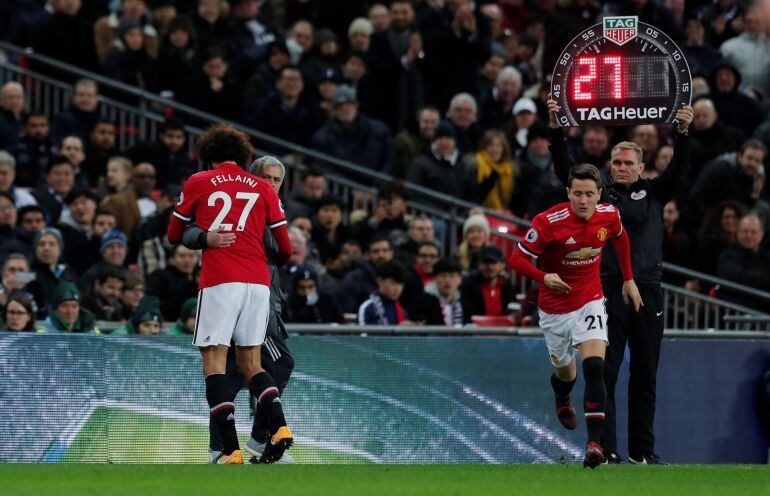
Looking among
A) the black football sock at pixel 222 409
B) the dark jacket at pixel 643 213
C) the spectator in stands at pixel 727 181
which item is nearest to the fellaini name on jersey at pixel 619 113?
the dark jacket at pixel 643 213

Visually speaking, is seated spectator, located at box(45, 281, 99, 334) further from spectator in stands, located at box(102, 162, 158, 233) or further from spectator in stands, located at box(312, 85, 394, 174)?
spectator in stands, located at box(312, 85, 394, 174)

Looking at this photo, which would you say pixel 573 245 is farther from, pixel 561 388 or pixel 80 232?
pixel 80 232

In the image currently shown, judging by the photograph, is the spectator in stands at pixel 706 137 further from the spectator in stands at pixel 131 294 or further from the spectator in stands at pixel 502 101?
the spectator in stands at pixel 131 294

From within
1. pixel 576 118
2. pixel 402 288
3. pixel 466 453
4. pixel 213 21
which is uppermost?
pixel 213 21

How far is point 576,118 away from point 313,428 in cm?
343

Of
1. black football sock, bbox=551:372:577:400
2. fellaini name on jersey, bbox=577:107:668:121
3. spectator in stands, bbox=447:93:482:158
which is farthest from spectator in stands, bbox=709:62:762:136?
black football sock, bbox=551:372:577:400

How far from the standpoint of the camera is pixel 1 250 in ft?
54.6

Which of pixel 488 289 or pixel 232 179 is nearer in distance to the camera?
pixel 232 179

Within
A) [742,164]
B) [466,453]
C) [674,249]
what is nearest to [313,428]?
[466,453]

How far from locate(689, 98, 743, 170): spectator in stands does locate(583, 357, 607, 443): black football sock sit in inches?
379

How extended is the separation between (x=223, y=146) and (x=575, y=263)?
2729 millimetres

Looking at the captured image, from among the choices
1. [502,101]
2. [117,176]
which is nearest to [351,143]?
[502,101]

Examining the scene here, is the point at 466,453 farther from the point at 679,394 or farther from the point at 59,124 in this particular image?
the point at 59,124

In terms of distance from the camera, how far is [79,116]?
19797mm
